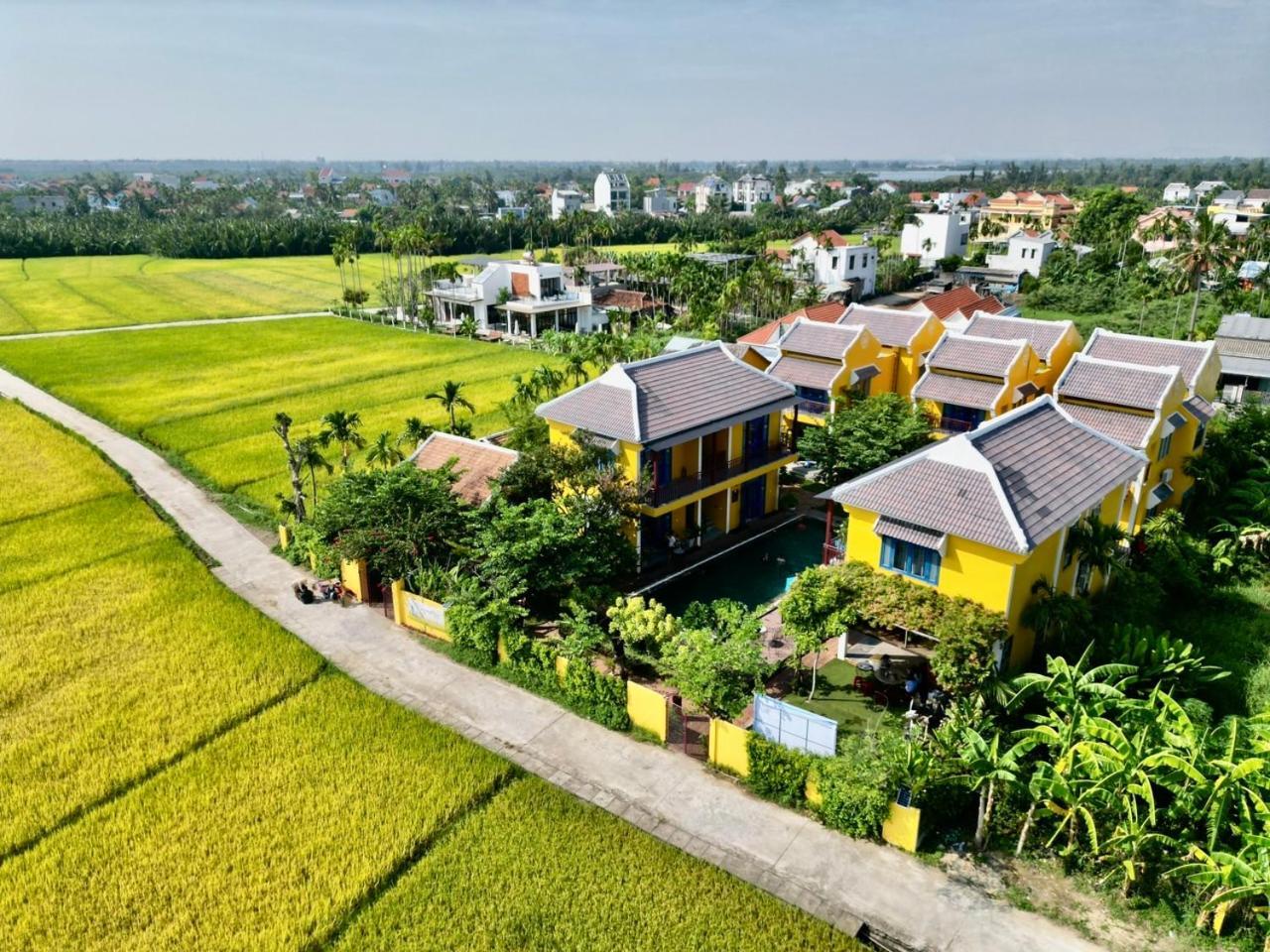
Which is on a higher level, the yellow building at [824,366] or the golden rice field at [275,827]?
the yellow building at [824,366]

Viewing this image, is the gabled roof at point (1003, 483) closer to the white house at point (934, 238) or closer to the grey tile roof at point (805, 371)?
the grey tile roof at point (805, 371)

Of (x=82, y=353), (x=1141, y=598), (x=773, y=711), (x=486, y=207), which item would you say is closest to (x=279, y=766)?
(x=773, y=711)

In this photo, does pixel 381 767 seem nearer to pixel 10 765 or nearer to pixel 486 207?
pixel 10 765

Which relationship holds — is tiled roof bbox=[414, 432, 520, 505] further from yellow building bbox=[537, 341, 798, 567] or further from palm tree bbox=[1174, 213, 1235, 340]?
palm tree bbox=[1174, 213, 1235, 340]

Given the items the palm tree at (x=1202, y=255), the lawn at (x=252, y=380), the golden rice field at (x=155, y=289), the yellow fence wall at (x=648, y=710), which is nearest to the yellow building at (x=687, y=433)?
the yellow fence wall at (x=648, y=710)

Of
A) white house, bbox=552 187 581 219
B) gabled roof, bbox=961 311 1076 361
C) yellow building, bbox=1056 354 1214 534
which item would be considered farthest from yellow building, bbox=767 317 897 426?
white house, bbox=552 187 581 219
